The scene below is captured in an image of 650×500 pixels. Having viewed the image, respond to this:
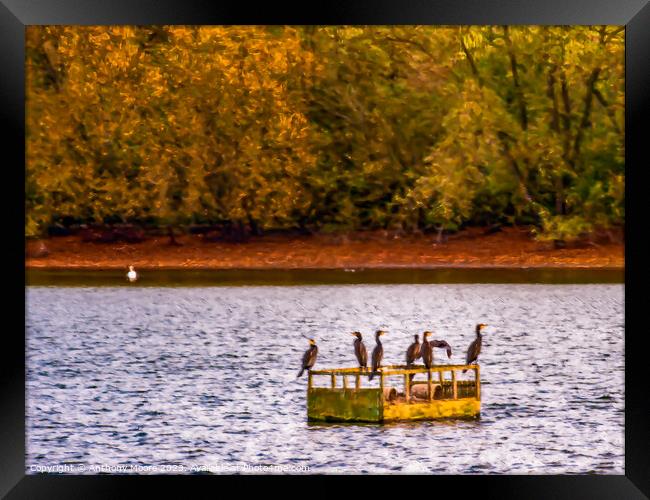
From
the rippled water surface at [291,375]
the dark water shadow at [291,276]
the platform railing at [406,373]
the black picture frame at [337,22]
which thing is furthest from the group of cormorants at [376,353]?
the dark water shadow at [291,276]

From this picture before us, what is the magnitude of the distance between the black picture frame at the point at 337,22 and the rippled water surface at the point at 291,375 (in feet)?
41.5

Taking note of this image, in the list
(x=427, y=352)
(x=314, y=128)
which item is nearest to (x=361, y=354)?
(x=427, y=352)

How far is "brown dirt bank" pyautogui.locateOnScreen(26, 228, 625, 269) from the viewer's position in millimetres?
63531

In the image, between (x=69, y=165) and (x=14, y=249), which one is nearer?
(x=14, y=249)

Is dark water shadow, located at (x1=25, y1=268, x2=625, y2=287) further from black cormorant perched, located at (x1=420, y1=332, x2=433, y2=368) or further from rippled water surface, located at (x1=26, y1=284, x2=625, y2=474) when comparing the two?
black cormorant perched, located at (x1=420, y1=332, x2=433, y2=368)

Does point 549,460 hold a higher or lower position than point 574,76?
lower

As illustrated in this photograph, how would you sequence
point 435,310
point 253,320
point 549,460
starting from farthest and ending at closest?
point 435,310, point 253,320, point 549,460

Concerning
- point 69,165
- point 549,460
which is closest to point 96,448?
point 549,460

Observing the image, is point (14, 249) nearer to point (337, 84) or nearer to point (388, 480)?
point (388, 480)

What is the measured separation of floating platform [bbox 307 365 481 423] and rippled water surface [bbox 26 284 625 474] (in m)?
0.25

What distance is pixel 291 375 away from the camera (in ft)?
122

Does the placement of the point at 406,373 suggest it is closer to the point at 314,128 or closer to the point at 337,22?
the point at 337,22

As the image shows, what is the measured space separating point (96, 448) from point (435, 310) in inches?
1270

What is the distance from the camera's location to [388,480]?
10.3m
